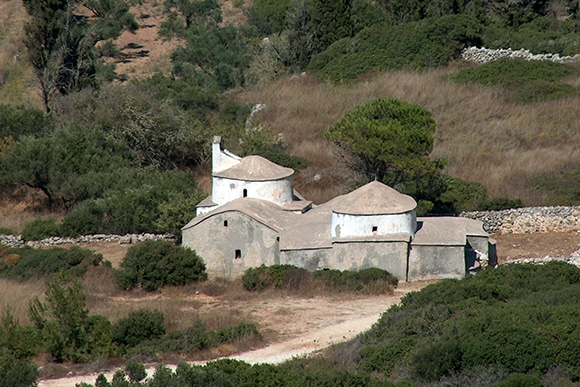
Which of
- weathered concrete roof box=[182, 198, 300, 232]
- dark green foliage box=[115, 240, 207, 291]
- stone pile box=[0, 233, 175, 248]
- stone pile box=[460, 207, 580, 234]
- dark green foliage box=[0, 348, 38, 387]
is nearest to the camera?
dark green foliage box=[0, 348, 38, 387]

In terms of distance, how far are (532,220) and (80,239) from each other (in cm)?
1508

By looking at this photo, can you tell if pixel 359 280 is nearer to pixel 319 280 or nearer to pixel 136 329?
pixel 319 280

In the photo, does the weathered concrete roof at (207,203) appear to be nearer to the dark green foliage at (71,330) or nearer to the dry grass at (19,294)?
the dry grass at (19,294)

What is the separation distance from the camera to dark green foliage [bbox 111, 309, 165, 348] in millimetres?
26000

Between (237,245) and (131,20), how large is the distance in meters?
45.5

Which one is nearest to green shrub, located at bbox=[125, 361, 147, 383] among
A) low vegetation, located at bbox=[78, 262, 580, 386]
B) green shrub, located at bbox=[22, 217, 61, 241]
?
low vegetation, located at bbox=[78, 262, 580, 386]

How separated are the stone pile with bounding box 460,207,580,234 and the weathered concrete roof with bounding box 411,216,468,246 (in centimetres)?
446

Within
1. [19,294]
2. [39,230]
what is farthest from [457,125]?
[19,294]

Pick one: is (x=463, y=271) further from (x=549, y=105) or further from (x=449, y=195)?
(x=549, y=105)

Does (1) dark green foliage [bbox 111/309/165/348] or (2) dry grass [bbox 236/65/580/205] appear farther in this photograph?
(2) dry grass [bbox 236/65/580/205]

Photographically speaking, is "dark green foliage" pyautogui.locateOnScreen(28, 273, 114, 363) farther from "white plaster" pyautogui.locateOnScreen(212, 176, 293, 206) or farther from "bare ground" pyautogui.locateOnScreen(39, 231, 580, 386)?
"white plaster" pyautogui.locateOnScreen(212, 176, 293, 206)

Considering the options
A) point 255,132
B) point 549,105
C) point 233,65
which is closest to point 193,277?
point 255,132

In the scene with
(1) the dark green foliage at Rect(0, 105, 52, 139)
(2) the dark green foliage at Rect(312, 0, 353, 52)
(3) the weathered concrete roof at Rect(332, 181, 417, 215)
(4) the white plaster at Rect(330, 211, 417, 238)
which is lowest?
(4) the white plaster at Rect(330, 211, 417, 238)

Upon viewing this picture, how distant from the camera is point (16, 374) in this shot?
20.5m
